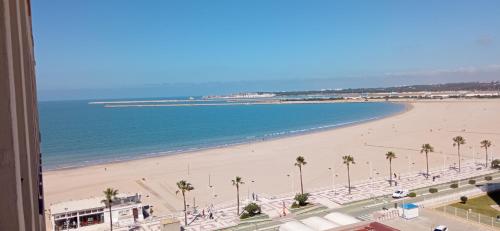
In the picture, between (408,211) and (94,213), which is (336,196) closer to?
(408,211)

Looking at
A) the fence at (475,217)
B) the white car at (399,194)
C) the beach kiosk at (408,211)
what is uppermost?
the beach kiosk at (408,211)

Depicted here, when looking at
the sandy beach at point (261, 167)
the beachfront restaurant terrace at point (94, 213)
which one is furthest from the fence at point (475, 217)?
the beachfront restaurant terrace at point (94, 213)

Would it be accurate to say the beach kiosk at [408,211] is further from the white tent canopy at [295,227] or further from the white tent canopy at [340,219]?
the white tent canopy at [295,227]

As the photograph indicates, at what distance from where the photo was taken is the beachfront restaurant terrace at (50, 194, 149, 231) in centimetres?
3238

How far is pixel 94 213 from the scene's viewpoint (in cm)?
3344

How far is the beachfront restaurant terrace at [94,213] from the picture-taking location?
3238cm

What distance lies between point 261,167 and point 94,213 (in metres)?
27.5

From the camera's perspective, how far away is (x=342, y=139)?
80625 millimetres

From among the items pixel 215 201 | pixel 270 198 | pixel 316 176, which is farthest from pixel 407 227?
pixel 316 176

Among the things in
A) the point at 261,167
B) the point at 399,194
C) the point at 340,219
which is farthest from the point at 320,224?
the point at 261,167

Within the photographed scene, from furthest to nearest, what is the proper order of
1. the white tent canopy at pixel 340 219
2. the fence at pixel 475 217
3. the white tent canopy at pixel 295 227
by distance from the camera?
1. the fence at pixel 475 217
2. the white tent canopy at pixel 340 219
3. the white tent canopy at pixel 295 227

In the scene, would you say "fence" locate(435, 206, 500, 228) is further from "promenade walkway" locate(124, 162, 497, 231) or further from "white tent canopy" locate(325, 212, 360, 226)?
"promenade walkway" locate(124, 162, 497, 231)

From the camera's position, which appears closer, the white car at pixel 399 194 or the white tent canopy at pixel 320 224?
the white tent canopy at pixel 320 224

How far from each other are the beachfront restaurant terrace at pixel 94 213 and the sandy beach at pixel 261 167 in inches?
139
